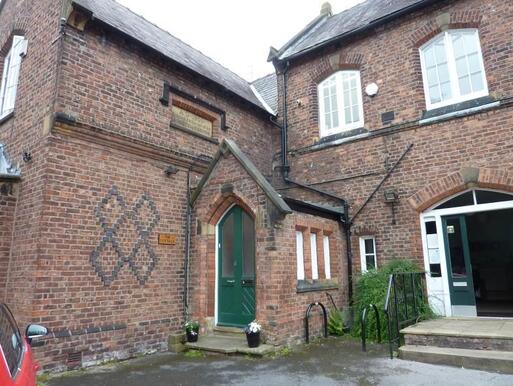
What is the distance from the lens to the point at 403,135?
10.1 metres

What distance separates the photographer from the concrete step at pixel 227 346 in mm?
7208

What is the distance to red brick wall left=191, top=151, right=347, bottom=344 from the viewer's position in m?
7.73

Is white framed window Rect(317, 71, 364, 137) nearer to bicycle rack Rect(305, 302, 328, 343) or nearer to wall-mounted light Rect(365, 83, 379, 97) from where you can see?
wall-mounted light Rect(365, 83, 379, 97)

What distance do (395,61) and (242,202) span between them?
5.80m

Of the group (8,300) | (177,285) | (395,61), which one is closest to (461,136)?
(395,61)

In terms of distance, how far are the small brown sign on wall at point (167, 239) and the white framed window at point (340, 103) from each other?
18.4 ft

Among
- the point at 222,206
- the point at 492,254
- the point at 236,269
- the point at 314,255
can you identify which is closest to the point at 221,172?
the point at 222,206

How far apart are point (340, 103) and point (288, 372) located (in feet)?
26.3

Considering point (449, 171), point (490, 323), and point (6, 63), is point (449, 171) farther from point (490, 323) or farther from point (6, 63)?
point (6, 63)

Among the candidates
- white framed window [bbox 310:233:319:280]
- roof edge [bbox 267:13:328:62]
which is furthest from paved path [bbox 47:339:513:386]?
roof edge [bbox 267:13:328:62]

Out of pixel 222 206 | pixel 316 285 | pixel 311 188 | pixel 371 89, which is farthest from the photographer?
pixel 311 188

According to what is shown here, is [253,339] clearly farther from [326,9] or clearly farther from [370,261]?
[326,9]

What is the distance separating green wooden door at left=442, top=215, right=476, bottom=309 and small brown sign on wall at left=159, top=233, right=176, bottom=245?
6.39 m

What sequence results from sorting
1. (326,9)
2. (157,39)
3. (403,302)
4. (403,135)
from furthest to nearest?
1. (326,9)
2. (157,39)
3. (403,135)
4. (403,302)
